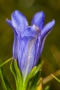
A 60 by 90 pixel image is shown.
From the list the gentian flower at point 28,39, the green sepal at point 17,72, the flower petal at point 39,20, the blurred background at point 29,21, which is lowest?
the green sepal at point 17,72

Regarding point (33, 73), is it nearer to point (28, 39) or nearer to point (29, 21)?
point (28, 39)

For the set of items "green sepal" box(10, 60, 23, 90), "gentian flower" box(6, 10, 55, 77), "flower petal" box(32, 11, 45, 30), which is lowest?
"green sepal" box(10, 60, 23, 90)

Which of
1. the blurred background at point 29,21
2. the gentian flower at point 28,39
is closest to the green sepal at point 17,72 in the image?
the gentian flower at point 28,39

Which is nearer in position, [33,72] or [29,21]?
[33,72]

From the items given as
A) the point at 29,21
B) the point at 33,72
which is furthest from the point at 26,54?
the point at 29,21

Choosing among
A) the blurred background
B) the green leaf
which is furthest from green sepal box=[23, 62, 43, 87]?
the blurred background

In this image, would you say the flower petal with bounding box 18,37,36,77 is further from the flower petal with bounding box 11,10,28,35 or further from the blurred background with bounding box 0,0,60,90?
the blurred background with bounding box 0,0,60,90

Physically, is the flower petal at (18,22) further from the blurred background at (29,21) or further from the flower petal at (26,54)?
the blurred background at (29,21)
